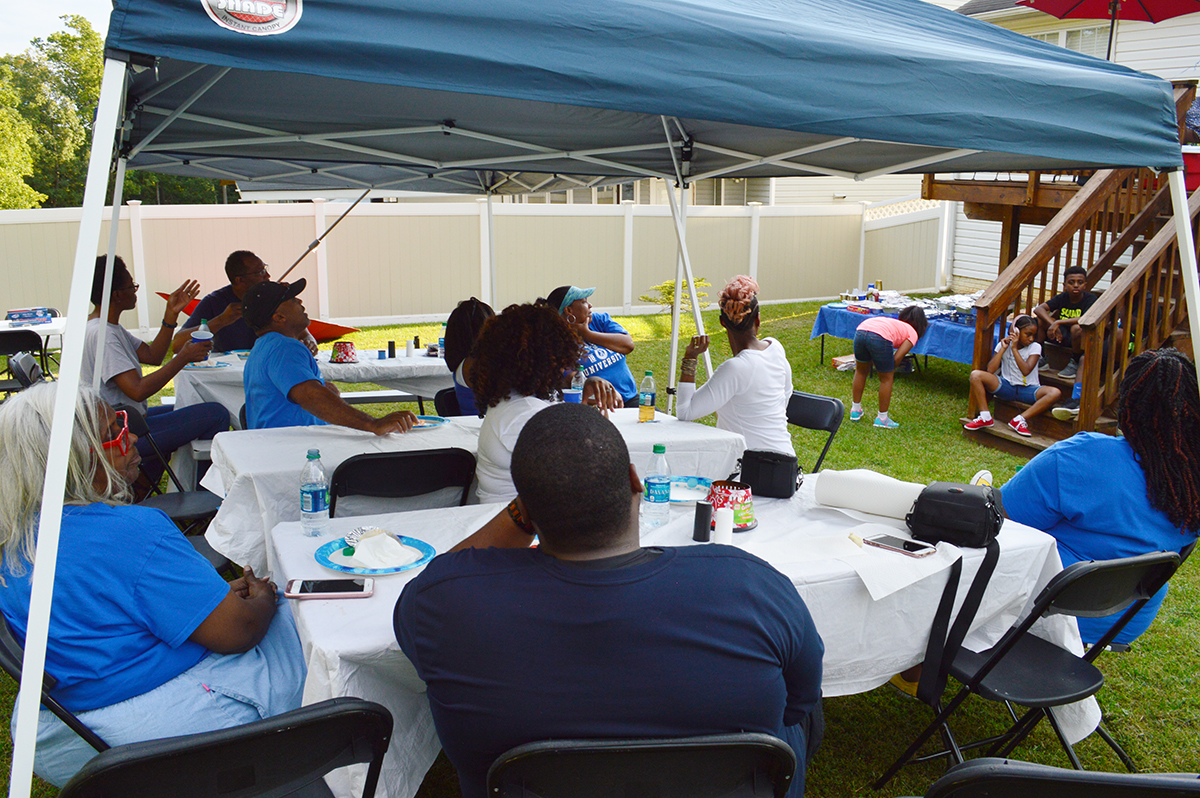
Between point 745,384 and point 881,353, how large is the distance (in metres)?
4.31

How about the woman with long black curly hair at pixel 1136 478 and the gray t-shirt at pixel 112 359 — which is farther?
the gray t-shirt at pixel 112 359

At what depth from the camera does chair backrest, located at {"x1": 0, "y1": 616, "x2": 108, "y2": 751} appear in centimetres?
176

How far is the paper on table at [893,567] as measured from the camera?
240 cm

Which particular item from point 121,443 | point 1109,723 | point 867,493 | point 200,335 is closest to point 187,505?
point 121,443

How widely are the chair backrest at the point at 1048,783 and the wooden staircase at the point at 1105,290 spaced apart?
19.0ft

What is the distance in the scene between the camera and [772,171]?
17.2ft

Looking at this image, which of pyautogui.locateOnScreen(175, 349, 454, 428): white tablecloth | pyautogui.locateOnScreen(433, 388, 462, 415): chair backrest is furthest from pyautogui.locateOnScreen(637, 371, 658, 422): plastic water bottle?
pyautogui.locateOnScreen(175, 349, 454, 428): white tablecloth

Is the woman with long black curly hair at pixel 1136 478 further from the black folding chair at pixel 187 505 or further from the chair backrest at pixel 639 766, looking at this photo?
the black folding chair at pixel 187 505

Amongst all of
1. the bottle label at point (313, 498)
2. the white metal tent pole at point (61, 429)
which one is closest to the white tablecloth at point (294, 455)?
the bottle label at point (313, 498)

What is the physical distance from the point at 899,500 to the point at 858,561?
1.51ft

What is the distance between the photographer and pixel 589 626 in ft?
4.83

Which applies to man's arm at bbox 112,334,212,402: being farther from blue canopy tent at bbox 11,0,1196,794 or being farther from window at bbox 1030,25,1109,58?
window at bbox 1030,25,1109,58

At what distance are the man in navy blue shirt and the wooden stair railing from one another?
19.2 feet

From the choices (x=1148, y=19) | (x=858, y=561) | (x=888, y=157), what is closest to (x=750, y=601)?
(x=858, y=561)
